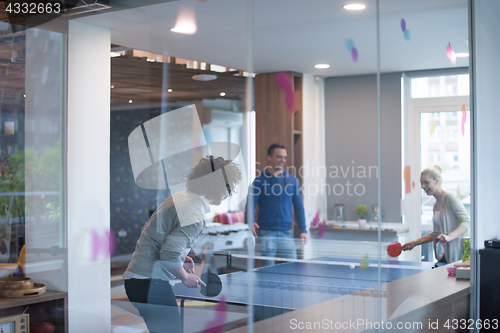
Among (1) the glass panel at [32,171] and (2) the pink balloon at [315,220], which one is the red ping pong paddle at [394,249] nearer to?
(2) the pink balloon at [315,220]

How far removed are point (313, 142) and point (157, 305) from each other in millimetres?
1019

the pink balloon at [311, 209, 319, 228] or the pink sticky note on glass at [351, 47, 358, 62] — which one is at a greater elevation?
the pink sticky note on glass at [351, 47, 358, 62]

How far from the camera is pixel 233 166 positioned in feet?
7.47

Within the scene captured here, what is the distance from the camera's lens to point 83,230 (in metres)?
2.61

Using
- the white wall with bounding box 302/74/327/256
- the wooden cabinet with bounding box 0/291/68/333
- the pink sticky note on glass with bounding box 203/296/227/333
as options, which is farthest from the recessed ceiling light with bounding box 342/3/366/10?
the wooden cabinet with bounding box 0/291/68/333

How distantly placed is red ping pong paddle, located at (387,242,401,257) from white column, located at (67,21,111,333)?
133 centimetres

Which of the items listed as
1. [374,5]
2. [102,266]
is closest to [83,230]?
[102,266]

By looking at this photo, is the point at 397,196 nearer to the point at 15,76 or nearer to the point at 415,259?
the point at 415,259

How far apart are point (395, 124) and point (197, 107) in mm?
1018

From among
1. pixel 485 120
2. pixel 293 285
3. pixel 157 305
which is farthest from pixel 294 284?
pixel 485 120

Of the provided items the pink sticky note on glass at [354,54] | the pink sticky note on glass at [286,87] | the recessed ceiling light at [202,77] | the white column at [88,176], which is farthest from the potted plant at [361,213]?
the white column at [88,176]

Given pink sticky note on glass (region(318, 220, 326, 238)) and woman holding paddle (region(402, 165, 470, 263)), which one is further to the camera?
woman holding paddle (region(402, 165, 470, 263))

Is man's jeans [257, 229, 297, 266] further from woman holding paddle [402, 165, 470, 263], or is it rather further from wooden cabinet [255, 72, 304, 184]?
woman holding paddle [402, 165, 470, 263]

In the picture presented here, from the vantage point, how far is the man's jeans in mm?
2342
